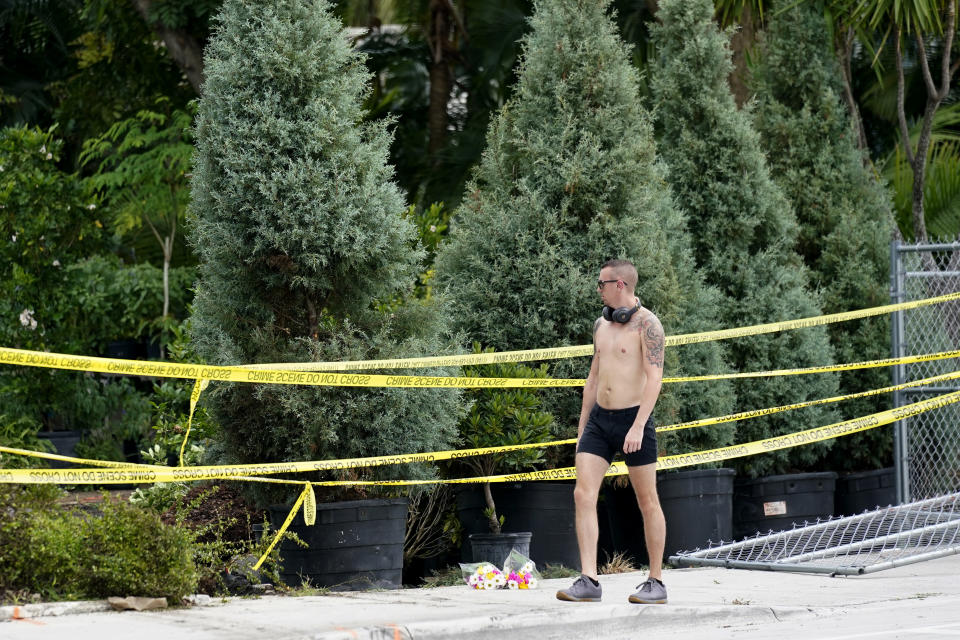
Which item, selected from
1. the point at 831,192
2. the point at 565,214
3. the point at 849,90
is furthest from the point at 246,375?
the point at 849,90

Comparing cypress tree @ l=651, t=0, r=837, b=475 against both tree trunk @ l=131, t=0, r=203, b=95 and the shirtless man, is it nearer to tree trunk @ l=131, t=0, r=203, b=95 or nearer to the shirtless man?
the shirtless man

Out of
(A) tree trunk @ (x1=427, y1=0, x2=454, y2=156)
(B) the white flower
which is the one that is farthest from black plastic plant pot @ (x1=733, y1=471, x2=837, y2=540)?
(A) tree trunk @ (x1=427, y1=0, x2=454, y2=156)

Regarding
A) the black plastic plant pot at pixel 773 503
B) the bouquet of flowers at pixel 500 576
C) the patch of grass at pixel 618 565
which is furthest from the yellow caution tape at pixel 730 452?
the patch of grass at pixel 618 565

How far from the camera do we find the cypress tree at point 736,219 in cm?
997

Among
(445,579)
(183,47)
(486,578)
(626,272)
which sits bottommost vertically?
(445,579)

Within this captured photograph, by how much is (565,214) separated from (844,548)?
2928mm

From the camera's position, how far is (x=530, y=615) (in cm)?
582

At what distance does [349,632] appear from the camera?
527cm

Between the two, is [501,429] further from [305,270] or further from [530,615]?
[530,615]

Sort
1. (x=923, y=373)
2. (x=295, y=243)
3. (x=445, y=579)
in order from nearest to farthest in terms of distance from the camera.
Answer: (x=295, y=243)
(x=445, y=579)
(x=923, y=373)

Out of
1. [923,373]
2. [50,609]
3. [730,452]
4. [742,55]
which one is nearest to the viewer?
[50,609]

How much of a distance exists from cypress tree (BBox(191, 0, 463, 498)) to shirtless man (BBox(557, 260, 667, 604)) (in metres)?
1.17

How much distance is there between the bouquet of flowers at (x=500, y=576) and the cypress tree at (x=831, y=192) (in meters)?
4.50

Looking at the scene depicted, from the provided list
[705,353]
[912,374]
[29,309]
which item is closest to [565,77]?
[705,353]
